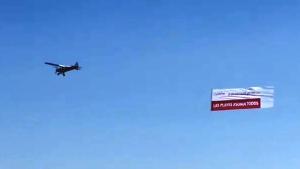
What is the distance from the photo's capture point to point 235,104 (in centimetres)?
11556

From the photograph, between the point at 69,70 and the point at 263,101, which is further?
the point at 69,70

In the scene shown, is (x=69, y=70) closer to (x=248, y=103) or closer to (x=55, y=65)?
(x=55, y=65)

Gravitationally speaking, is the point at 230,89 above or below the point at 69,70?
below

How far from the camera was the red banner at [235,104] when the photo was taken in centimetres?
11031

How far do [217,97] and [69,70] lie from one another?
152 ft

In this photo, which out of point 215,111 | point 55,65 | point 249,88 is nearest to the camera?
point 215,111

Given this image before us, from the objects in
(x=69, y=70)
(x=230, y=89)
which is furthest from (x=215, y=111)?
(x=69, y=70)

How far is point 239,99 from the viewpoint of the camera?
11456 centimetres

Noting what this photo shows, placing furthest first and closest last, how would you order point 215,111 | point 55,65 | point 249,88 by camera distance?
point 55,65
point 249,88
point 215,111

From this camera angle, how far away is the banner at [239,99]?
4311 inches

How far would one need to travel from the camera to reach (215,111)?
104m

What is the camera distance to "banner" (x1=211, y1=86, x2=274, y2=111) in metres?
110

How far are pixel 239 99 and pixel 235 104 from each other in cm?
153

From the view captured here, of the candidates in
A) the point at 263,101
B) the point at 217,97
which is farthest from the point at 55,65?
the point at 263,101
